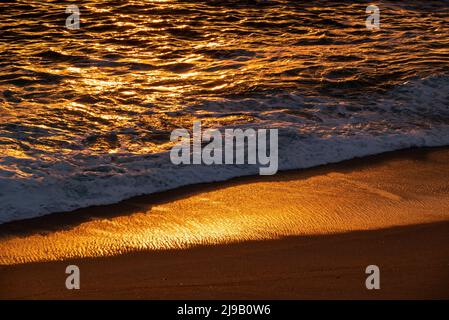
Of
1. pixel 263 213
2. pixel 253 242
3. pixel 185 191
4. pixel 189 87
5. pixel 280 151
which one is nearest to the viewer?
pixel 253 242

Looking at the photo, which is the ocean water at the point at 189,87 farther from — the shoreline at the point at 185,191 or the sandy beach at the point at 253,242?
the sandy beach at the point at 253,242

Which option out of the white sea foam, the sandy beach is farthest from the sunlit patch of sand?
the white sea foam

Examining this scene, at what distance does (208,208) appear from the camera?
5.22 meters

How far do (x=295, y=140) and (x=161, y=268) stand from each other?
8.25 feet

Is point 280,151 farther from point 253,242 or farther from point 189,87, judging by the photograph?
point 189,87

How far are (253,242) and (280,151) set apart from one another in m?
1.70

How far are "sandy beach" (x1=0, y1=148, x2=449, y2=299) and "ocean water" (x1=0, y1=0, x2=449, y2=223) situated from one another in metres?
0.33

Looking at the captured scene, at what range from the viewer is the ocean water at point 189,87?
19.0 feet

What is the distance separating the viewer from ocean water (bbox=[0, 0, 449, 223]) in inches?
228

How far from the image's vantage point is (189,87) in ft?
26.2

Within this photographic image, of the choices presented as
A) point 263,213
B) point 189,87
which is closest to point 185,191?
point 263,213

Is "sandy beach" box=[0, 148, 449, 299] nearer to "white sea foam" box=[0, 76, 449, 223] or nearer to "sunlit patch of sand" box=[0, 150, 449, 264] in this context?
"sunlit patch of sand" box=[0, 150, 449, 264]

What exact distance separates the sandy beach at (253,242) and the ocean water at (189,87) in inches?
13.1

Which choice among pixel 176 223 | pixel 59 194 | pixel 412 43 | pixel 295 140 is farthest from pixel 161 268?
pixel 412 43
